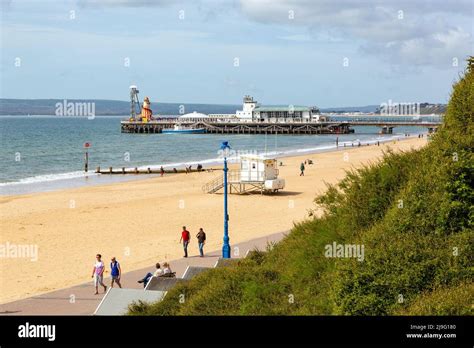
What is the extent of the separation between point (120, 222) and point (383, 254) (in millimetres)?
20036

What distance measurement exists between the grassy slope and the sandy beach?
159 inches

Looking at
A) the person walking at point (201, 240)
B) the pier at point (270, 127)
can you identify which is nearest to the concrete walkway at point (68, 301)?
the person walking at point (201, 240)

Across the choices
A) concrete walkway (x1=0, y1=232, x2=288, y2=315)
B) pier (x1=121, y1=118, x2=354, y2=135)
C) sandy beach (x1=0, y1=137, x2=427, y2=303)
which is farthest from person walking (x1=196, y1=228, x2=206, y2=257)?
pier (x1=121, y1=118, x2=354, y2=135)

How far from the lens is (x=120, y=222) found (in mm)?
28047

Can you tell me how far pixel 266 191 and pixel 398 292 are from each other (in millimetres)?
27752

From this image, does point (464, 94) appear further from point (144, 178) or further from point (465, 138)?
point (144, 178)

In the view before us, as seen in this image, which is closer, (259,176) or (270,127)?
(259,176)

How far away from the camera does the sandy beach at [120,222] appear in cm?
1980

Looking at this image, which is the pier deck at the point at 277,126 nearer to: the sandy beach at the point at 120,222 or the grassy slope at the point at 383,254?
the sandy beach at the point at 120,222

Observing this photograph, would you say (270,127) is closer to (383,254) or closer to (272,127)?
(272,127)

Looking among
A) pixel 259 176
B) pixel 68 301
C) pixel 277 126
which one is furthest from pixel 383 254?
pixel 277 126

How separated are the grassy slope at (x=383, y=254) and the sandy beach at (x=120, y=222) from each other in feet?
13.2

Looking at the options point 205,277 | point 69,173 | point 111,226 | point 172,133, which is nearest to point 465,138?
point 205,277

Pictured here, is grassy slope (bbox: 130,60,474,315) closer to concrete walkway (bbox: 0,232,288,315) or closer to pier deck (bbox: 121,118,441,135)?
concrete walkway (bbox: 0,232,288,315)
